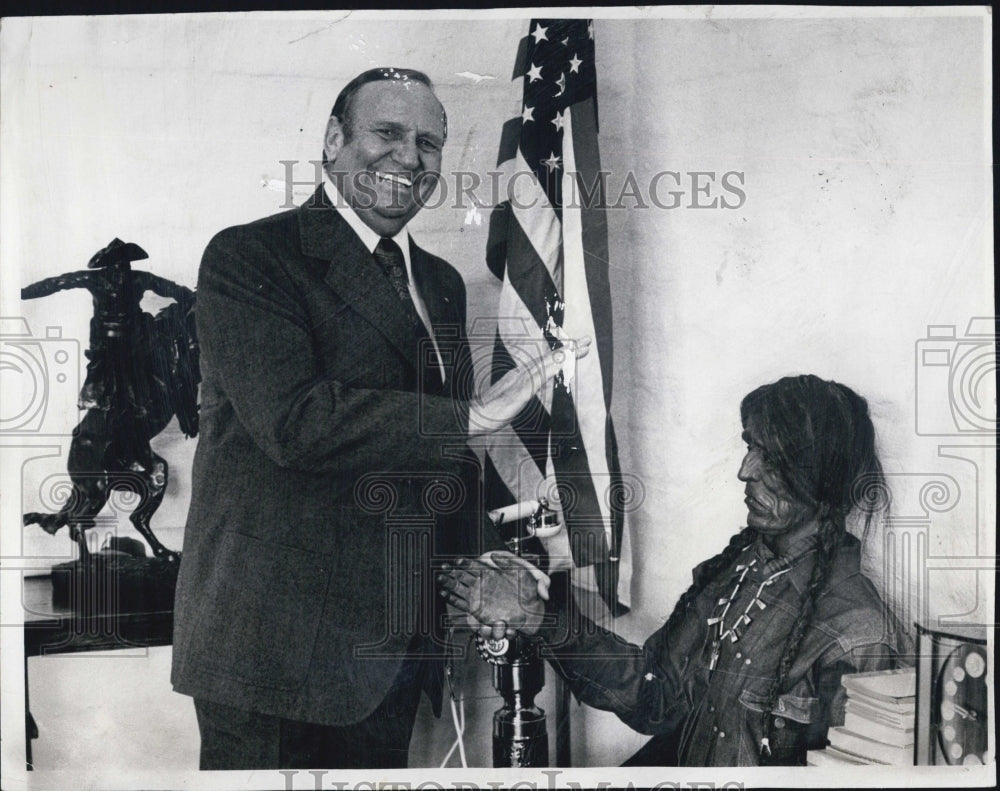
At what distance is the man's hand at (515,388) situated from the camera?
295 cm

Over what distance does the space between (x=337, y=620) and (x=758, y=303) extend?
5.36 ft

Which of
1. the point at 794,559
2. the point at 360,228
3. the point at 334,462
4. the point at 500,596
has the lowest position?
the point at 500,596

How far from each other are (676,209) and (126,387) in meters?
1.81

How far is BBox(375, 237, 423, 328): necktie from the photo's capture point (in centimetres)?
294

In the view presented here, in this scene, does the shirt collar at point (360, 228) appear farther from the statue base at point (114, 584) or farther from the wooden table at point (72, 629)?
the wooden table at point (72, 629)

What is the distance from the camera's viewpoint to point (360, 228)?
2.95m

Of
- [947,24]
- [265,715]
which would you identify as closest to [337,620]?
[265,715]

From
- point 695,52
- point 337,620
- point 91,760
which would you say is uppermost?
point 695,52

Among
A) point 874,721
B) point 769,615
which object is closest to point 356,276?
point 769,615

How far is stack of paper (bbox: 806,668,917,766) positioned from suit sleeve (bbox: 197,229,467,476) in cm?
148

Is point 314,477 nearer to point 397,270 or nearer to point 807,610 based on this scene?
point 397,270

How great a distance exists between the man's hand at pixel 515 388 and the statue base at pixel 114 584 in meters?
1.04

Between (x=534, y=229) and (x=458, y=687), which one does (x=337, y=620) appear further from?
(x=534, y=229)

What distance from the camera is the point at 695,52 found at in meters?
3.03
